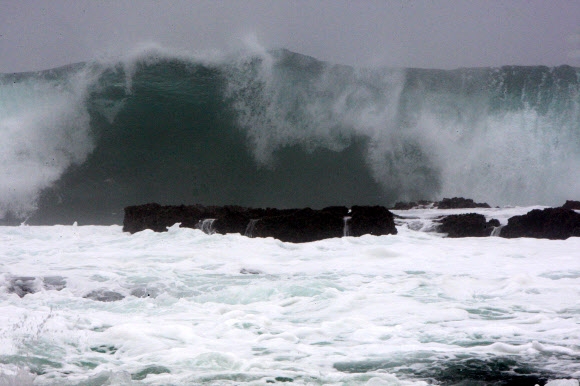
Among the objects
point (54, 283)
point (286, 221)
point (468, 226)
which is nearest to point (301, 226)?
point (286, 221)

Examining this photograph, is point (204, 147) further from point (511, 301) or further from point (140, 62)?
point (511, 301)

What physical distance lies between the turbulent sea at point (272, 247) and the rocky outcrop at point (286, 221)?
409 mm

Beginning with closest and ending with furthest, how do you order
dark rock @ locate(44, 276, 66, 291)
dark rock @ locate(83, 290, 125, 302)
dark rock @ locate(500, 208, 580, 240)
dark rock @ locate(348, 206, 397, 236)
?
dark rock @ locate(83, 290, 125, 302), dark rock @ locate(44, 276, 66, 291), dark rock @ locate(500, 208, 580, 240), dark rock @ locate(348, 206, 397, 236)

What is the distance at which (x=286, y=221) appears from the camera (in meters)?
9.31

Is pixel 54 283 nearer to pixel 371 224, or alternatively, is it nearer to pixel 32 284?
pixel 32 284

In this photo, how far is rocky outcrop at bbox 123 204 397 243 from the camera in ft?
30.3

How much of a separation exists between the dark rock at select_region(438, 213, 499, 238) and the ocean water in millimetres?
1147

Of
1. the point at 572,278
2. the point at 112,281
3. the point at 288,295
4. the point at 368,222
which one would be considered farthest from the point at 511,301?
the point at 368,222

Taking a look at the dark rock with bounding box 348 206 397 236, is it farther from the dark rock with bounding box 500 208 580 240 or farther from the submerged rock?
the submerged rock

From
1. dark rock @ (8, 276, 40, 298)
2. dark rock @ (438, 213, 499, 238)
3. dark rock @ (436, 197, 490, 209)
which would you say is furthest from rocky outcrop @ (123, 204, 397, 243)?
dark rock @ (436, 197, 490, 209)

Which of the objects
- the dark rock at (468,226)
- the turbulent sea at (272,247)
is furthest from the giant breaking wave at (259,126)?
the dark rock at (468,226)

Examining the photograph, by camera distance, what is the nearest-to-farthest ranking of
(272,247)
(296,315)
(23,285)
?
(296,315)
(23,285)
(272,247)

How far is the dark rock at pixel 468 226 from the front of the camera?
9.56 m

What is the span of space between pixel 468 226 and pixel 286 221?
2671 mm
